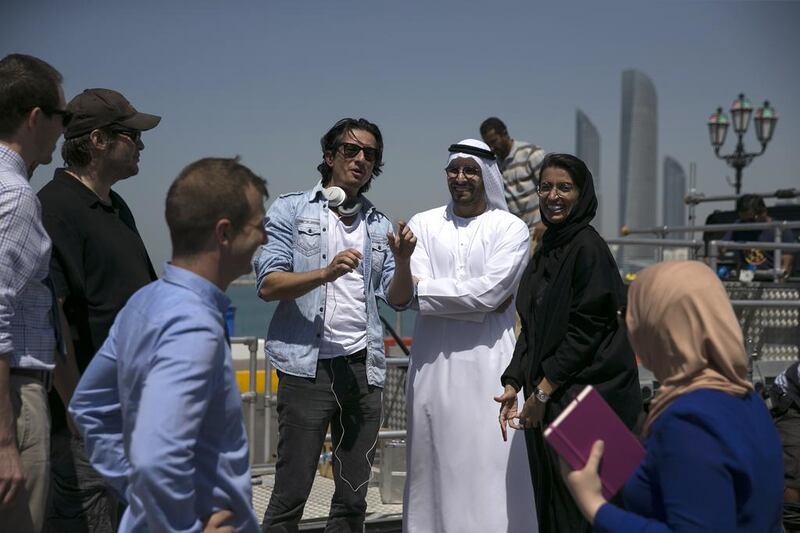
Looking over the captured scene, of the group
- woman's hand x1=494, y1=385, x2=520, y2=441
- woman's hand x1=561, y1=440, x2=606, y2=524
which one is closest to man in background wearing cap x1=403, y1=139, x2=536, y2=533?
woman's hand x1=494, y1=385, x2=520, y2=441

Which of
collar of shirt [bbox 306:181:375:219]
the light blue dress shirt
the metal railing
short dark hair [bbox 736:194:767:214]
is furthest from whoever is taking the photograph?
short dark hair [bbox 736:194:767:214]

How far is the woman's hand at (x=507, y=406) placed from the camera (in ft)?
14.7

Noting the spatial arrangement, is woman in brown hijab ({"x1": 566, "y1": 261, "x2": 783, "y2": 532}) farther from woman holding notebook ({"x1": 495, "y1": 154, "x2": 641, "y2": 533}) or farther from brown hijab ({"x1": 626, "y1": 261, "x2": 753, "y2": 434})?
woman holding notebook ({"x1": 495, "y1": 154, "x2": 641, "y2": 533})

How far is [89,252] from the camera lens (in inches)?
132

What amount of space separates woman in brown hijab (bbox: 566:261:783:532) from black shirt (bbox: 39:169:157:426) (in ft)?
6.19

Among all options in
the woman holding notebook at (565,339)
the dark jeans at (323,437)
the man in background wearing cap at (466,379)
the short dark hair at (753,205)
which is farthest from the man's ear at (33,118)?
the short dark hair at (753,205)

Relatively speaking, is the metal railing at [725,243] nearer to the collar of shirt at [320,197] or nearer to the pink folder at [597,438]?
the collar of shirt at [320,197]

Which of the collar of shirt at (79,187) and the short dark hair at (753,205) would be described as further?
the short dark hair at (753,205)

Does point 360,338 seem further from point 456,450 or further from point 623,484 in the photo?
point 623,484

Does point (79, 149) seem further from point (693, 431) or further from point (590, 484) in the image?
point (693, 431)

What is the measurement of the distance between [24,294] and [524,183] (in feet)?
20.6

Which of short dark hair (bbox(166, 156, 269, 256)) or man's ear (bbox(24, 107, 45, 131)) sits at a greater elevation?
man's ear (bbox(24, 107, 45, 131))

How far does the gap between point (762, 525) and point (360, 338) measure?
2.61 metres

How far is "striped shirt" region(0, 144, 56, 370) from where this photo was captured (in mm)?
2613
